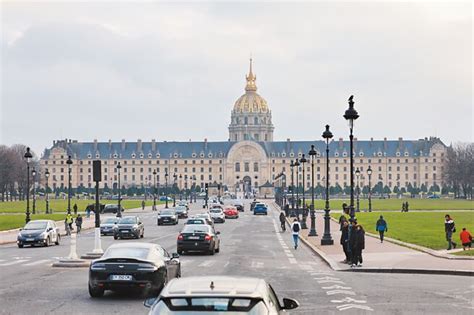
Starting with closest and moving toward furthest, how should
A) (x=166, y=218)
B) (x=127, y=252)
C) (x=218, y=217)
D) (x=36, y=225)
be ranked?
(x=127, y=252), (x=36, y=225), (x=166, y=218), (x=218, y=217)

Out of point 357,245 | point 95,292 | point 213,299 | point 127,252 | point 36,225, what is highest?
point 213,299

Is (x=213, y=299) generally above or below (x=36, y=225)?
above

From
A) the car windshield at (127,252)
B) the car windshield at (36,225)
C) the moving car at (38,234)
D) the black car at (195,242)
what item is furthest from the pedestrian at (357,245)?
the car windshield at (36,225)

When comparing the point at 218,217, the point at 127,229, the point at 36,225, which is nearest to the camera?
the point at 36,225

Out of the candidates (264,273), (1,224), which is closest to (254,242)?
(264,273)

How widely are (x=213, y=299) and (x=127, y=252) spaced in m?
11.3

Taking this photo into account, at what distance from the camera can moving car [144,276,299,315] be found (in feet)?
29.7

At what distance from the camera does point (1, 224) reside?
224 feet

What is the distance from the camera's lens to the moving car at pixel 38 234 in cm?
4325

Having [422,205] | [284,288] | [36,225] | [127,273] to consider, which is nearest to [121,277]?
[127,273]

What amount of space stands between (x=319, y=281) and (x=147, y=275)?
22.3 feet

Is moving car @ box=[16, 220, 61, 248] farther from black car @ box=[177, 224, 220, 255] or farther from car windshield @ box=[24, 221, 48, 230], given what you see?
black car @ box=[177, 224, 220, 255]

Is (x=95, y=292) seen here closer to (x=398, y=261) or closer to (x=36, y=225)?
(x=398, y=261)

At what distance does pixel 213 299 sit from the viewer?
911cm
